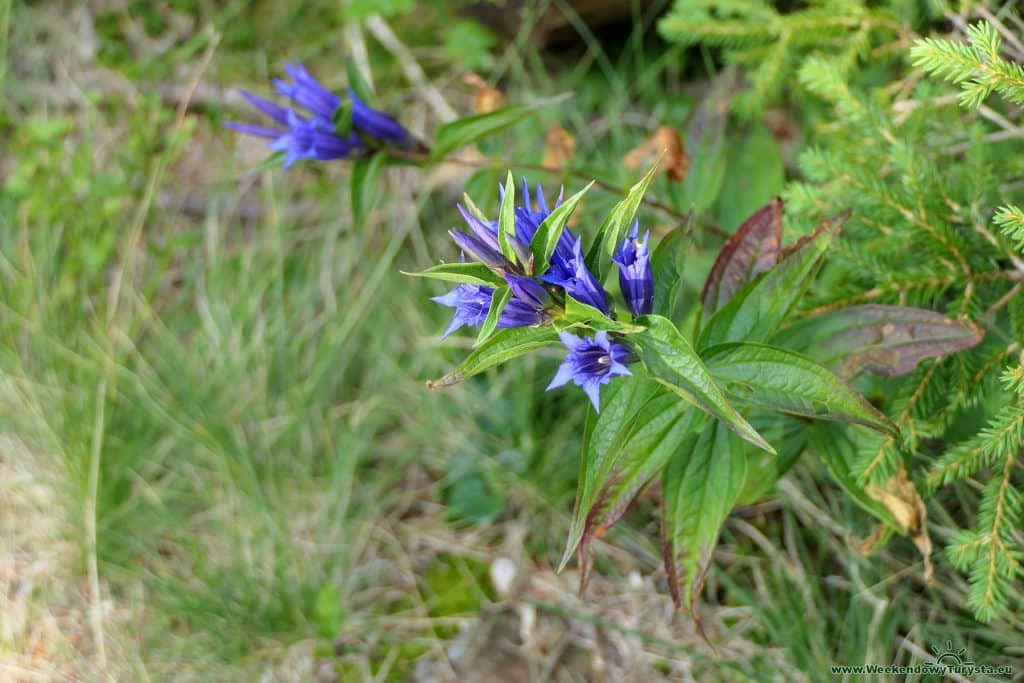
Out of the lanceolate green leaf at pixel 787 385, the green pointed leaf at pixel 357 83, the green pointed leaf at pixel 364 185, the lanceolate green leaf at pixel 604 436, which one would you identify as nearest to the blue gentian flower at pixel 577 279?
the lanceolate green leaf at pixel 604 436

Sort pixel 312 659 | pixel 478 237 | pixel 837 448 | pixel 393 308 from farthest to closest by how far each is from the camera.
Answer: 1. pixel 393 308
2. pixel 312 659
3. pixel 837 448
4. pixel 478 237

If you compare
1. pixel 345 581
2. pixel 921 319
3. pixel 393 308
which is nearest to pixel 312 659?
pixel 345 581

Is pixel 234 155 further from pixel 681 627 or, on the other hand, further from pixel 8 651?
pixel 681 627

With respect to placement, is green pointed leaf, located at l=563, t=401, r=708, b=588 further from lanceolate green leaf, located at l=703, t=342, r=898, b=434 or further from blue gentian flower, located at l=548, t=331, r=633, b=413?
blue gentian flower, located at l=548, t=331, r=633, b=413

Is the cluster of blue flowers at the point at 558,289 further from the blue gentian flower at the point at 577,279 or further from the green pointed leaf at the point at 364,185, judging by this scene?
the green pointed leaf at the point at 364,185

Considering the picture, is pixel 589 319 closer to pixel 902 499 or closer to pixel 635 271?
pixel 635 271
